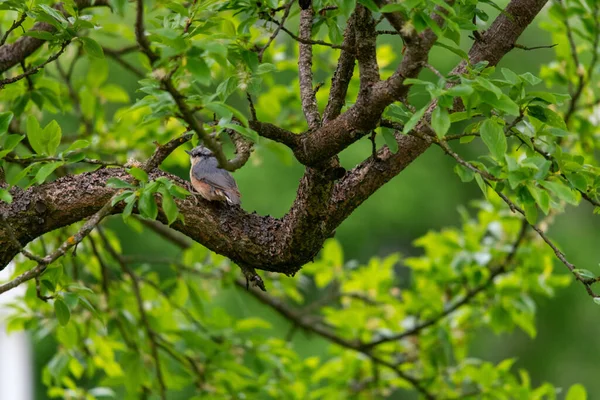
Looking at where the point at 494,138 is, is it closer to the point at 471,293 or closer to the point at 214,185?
the point at 214,185

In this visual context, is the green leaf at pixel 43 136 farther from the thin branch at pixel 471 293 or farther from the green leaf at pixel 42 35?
the thin branch at pixel 471 293

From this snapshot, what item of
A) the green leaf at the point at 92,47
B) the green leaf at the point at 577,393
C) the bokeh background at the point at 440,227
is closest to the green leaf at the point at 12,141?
the green leaf at the point at 92,47

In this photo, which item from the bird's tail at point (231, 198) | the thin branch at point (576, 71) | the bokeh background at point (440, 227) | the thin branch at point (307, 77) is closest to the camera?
the thin branch at point (307, 77)

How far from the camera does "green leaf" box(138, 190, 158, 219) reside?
5.63 ft

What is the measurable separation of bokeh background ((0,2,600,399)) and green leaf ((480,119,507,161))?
19.9ft

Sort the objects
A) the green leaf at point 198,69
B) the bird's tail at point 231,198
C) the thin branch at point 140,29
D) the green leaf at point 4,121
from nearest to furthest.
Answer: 1. the thin branch at point 140,29
2. the green leaf at point 198,69
3. the green leaf at point 4,121
4. the bird's tail at point 231,198

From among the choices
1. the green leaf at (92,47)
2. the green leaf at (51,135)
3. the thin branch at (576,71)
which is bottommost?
the green leaf at (51,135)

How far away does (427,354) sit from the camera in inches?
157

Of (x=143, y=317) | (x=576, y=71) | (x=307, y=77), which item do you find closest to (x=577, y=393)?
(x=576, y=71)

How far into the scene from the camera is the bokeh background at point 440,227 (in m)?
8.13

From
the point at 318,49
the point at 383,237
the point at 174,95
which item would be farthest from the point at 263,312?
the point at 174,95

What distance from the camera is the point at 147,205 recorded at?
5.65 feet

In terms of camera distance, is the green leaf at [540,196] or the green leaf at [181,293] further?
the green leaf at [181,293]

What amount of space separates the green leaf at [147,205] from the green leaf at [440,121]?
0.58m
